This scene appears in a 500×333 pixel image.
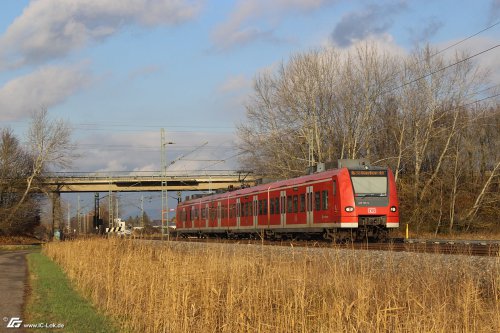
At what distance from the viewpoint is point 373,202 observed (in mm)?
26703

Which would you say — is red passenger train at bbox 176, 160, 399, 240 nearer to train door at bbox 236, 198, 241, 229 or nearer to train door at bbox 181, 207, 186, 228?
train door at bbox 236, 198, 241, 229

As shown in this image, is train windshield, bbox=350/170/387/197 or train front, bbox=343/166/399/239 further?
train windshield, bbox=350/170/387/197

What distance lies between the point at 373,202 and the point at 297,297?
58.7 ft

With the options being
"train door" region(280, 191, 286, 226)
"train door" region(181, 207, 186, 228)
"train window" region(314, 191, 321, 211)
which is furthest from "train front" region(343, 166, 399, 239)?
"train door" region(181, 207, 186, 228)

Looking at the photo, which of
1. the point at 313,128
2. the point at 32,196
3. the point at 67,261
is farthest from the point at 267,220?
the point at 32,196

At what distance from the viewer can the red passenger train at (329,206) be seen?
86.1ft

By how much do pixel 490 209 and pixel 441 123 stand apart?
8.38 metres

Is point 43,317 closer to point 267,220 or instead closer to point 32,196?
point 267,220

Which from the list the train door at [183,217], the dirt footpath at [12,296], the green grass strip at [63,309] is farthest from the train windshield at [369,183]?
the train door at [183,217]

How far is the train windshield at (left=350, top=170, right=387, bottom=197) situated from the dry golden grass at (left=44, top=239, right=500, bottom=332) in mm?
11713

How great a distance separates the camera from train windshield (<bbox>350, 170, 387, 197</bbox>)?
26.5m

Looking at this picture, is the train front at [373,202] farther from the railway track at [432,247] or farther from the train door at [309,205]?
the train door at [309,205]

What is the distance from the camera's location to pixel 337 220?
26.2 m

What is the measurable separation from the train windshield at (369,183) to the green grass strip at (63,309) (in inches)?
503
